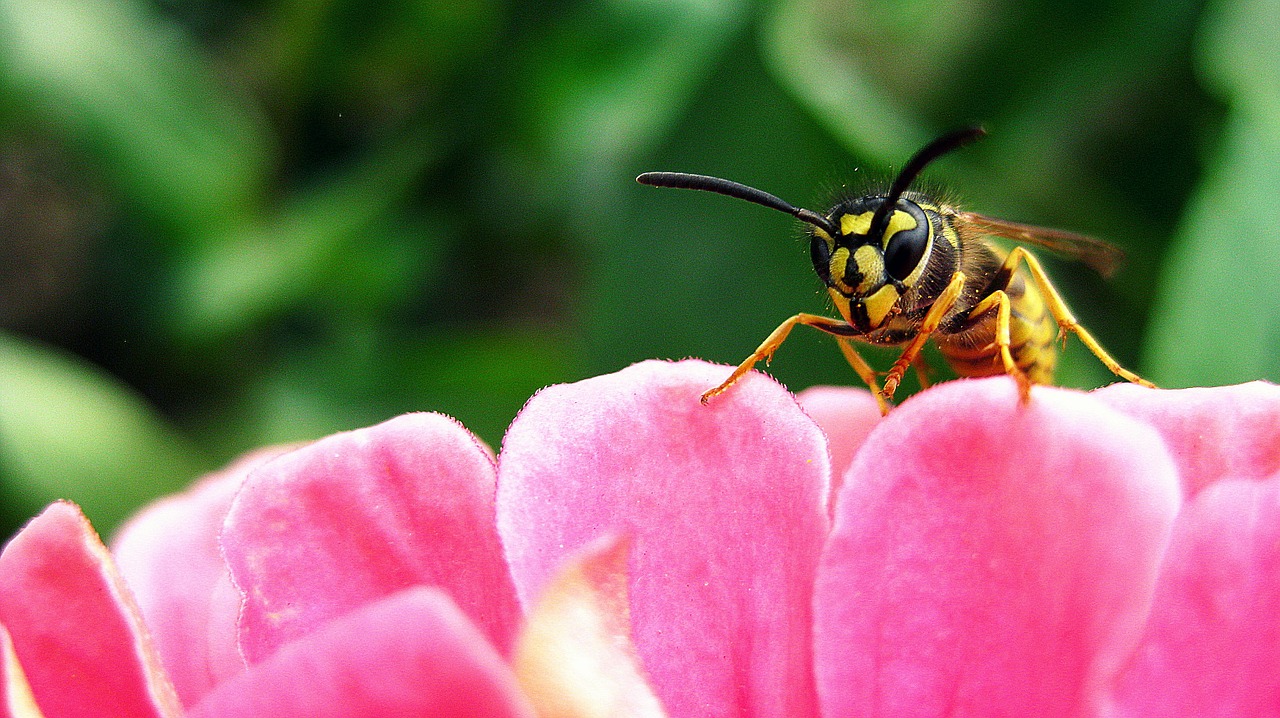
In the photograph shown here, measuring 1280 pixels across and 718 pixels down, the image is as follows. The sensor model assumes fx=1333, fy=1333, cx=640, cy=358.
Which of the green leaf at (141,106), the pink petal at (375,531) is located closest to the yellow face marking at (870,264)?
the pink petal at (375,531)

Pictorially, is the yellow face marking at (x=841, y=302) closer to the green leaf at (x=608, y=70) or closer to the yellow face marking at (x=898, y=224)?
the yellow face marking at (x=898, y=224)

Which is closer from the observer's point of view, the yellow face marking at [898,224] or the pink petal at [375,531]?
the pink petal at [375,531]

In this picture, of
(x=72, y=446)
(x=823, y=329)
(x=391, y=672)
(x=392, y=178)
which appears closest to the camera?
(x=391, y=672)

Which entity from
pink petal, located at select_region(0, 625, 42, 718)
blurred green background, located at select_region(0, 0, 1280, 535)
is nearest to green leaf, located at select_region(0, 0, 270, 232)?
blurred green background, located at select_region(0, 0, 1280, 535)

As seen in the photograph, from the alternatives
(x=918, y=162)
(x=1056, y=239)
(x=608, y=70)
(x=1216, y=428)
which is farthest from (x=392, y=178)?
(x=1216, y=428)

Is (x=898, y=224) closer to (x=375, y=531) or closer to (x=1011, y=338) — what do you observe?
(x=1011, y=338)

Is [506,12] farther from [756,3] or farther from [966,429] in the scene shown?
[966,429]

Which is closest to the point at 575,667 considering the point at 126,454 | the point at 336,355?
the point at 126,454

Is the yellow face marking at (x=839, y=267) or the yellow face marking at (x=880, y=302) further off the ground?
the yellow face marking at (x=839, y=267)
